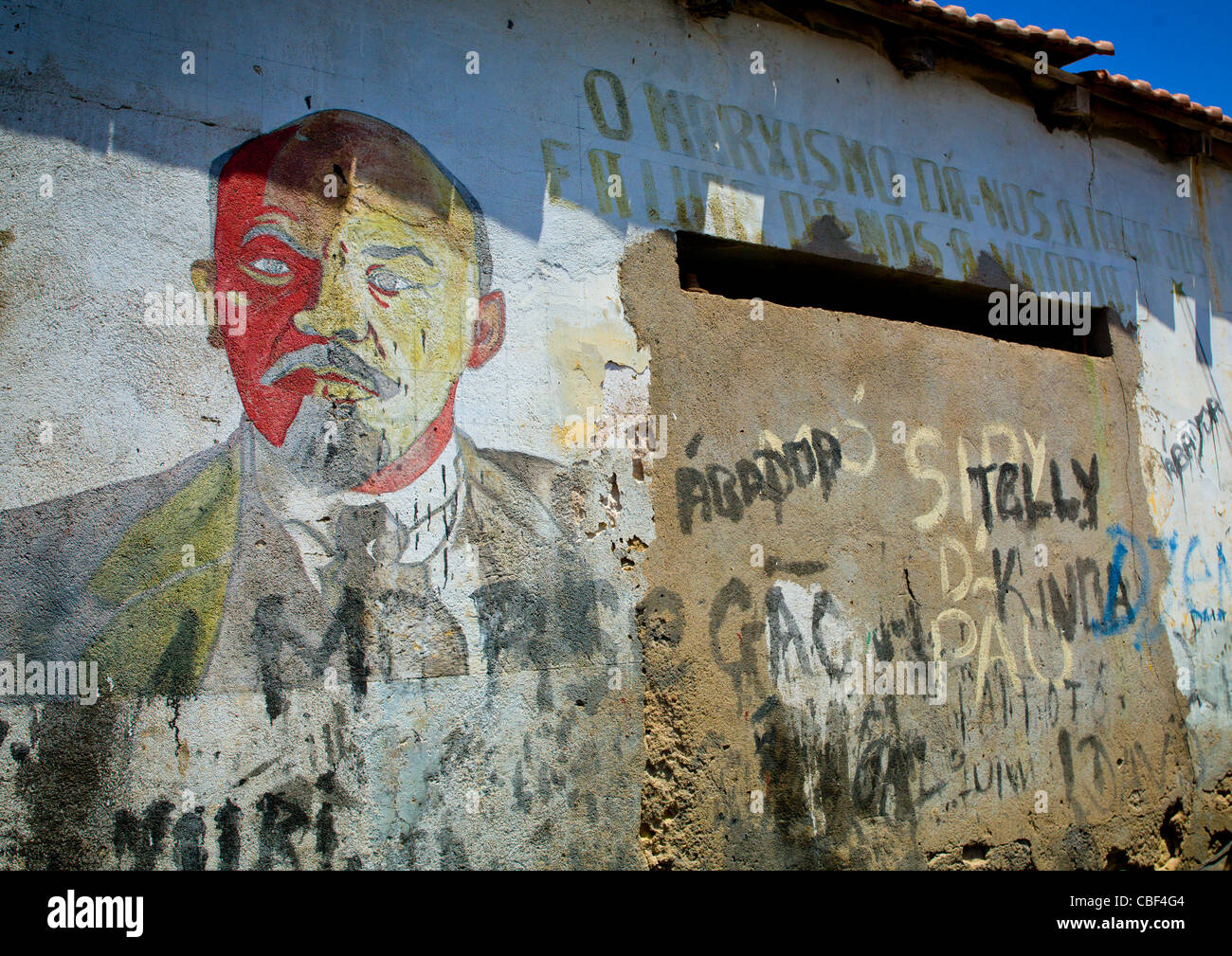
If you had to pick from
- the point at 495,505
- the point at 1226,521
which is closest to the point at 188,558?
the point at 495,505

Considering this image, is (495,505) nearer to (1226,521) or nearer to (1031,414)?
(1031,414)

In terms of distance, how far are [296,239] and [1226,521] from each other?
6.39m

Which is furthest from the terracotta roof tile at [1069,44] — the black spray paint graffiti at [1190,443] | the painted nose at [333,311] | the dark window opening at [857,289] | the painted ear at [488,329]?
the painted nose at [333,311]

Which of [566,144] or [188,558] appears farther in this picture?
[566,144]

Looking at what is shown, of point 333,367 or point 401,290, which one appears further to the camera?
point 401,290

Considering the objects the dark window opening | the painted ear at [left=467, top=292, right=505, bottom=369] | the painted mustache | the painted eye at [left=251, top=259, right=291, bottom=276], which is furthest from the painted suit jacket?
the dark window opening

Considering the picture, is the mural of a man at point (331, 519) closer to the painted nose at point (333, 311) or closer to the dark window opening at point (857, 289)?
the painted nose at point (333, 311)

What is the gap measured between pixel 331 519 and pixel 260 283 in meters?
0.94

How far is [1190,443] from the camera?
6.38m

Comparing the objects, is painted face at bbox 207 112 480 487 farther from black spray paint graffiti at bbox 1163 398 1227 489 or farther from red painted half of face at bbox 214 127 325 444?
black spray paint graffiti at bbox 1163 398 1227 489

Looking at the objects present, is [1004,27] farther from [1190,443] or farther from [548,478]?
[548,478]

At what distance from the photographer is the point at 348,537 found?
11.6 feet

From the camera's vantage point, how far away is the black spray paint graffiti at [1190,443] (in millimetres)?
6223

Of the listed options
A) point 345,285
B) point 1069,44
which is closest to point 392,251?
point 345,285
